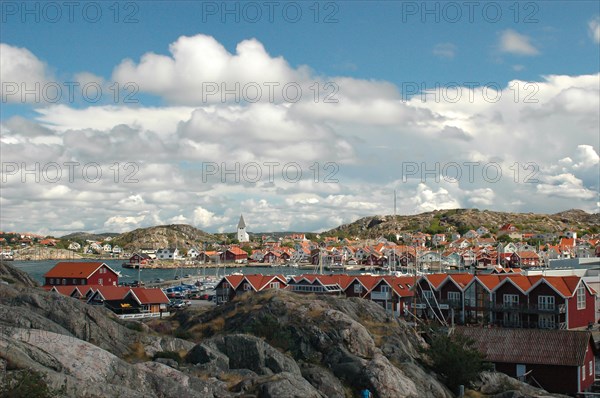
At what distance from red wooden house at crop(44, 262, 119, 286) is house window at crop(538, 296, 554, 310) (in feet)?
178

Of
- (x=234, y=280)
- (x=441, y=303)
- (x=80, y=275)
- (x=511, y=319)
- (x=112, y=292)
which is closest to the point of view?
(x=511, y=319)

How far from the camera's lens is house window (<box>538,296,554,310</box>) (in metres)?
60.6

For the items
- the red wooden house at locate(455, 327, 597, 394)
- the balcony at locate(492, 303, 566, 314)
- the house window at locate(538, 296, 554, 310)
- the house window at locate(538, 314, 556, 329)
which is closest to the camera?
the red wooden house at locate(455, 327, 597, 394)

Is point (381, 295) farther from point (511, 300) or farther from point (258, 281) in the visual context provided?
point (258, 281)

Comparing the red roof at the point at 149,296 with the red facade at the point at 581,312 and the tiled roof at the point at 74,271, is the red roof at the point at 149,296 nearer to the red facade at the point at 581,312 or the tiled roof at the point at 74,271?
the tiled roof at the point at 74,271

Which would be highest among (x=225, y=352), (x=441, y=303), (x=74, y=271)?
(x=74, y=271)

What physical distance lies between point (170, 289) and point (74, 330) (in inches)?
3338

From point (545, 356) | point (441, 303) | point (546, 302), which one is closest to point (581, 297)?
point (546, 302)

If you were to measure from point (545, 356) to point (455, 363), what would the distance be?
8.19m

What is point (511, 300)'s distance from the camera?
62.8m

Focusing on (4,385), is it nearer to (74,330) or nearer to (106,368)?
(106,368)

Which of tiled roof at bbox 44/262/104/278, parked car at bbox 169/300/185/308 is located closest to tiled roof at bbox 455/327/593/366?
parked car at bbox 169/300/185/308

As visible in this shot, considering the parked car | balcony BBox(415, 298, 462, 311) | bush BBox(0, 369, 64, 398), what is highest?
bush BBox(0, 369, 64, 398)

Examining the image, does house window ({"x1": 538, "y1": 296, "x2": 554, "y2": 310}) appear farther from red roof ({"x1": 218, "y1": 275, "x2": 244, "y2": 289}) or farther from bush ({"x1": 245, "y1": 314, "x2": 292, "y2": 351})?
red roof ({"x1": 218, "y1": 275, "x2": 244, "y2": 289})
